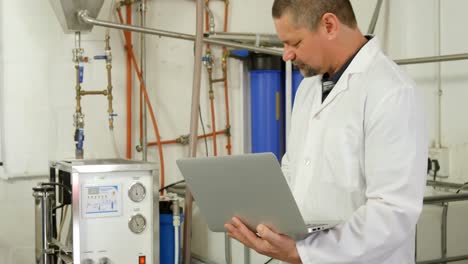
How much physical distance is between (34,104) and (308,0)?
1.66 m

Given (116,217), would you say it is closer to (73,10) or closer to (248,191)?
(73,10)

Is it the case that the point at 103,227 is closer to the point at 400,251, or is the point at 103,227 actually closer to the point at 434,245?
the point at 400,251

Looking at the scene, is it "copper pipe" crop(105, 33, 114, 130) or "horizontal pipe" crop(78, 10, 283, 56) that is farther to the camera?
"copper pipe" crop(105, 33, 114, 130)

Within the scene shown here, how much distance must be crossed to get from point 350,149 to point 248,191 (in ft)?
0.82

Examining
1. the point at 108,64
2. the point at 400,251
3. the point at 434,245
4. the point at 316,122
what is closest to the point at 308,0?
the point at 316,122

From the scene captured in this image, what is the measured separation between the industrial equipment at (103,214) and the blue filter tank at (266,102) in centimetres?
99

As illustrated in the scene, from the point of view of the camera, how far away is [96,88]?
2.70m

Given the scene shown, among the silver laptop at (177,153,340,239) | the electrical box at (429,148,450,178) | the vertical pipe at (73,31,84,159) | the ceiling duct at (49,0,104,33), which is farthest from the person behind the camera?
the electrical box at (429,148,450,178)

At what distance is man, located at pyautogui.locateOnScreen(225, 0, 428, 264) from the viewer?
3.84 feet

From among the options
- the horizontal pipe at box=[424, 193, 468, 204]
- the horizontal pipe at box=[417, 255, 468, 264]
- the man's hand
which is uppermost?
the man's hand

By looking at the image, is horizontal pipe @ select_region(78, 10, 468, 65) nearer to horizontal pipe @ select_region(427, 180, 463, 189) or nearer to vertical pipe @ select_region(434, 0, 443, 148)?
vertical pipe @ select_region(434, 0, 443, 148)

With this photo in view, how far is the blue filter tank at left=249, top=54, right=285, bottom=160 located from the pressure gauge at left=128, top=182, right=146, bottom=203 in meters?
1.01

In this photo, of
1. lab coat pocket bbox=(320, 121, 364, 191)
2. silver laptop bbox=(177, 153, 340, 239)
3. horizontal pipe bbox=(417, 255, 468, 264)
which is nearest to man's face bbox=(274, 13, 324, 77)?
lab coat pocket bbox=(320, 121, 364, 191)

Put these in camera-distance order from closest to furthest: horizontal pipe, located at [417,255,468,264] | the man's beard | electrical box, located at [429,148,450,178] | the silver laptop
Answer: the silver laptop
the man's beard
horizontal pipe, located at [417,255,468,264]
electrical box, located at [429,148,450,178]
